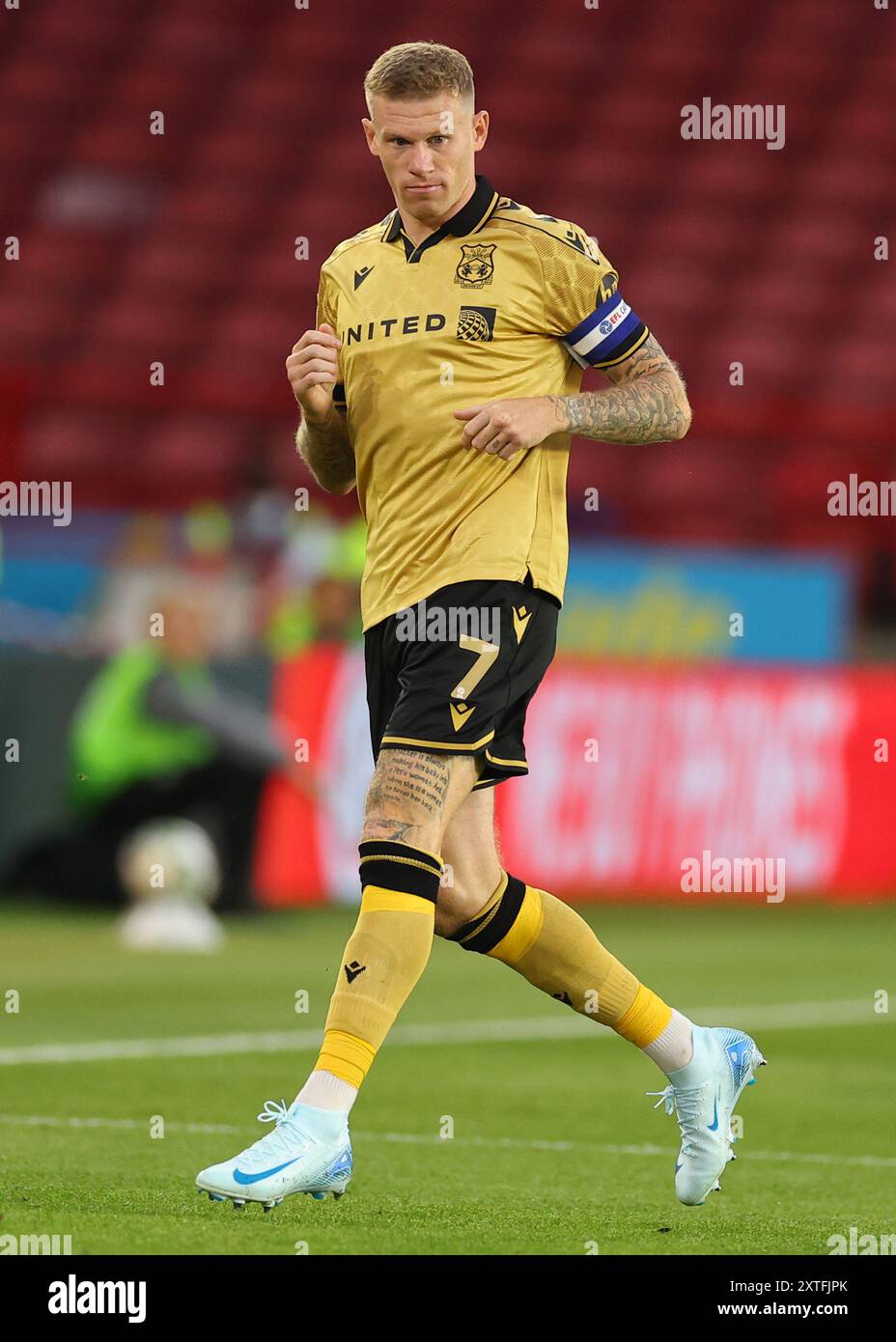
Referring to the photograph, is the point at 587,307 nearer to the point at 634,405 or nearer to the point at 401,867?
the point at 634,405

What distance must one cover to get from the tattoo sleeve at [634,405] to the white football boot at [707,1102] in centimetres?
142

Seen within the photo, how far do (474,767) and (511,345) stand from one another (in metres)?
0.99

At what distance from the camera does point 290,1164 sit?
4844 mm

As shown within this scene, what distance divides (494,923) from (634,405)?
4.07 feet

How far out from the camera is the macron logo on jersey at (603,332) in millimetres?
5551

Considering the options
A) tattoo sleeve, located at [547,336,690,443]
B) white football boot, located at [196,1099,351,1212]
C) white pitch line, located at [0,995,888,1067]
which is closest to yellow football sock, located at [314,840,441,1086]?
white football boot, located at [196,1099,351,1212]

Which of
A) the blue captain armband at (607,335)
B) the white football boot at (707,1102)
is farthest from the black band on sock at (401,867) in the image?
the blue captain armband at (607,335)

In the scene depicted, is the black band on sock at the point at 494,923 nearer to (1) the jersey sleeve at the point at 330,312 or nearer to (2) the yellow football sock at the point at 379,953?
(2) the yellow football sock at the point at 379,953

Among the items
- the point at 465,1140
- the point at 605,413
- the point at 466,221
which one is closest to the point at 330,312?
the point at 466,221

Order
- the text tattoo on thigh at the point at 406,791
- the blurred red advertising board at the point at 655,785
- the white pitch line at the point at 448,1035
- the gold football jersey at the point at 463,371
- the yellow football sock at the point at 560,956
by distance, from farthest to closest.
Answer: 1. the blurred red advertising board at the point at 655,785
2. the white pitch line at the point at 448,1035
3. the yellow football sock at the point at 560,956
4. the gold football jersey at the point at 463,371
5. the text tattoo on thigh at the point at 406,791

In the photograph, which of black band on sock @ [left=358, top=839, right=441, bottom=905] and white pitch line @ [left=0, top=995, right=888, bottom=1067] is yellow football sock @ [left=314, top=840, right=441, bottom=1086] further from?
white pitch line @ [left=0, top=995, right=888, bottom=1067]

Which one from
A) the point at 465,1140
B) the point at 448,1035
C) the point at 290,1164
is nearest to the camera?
the point at 290,1164

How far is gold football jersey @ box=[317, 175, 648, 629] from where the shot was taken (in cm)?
543
